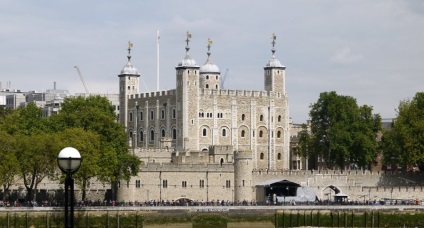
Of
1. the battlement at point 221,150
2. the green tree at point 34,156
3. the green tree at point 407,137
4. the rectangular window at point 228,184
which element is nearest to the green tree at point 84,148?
the green tree at point 34,156

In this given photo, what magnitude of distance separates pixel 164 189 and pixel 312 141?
74.1 ft

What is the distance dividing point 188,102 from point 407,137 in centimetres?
2308

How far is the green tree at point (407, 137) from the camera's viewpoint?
105312 millimetres

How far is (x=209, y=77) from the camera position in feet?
395

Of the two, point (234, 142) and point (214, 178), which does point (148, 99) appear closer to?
Answer: point (234, 142)

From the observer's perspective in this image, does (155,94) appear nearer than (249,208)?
No

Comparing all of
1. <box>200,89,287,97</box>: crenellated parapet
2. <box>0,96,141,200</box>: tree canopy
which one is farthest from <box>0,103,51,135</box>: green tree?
<box>200,89,287,97</box>: crenellated parapet

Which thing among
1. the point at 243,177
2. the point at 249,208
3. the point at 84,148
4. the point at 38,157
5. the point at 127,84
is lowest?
the point at 249,208

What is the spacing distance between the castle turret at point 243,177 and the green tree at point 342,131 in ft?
46.2

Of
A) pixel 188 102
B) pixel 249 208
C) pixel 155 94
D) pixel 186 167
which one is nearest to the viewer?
pixel 249 208

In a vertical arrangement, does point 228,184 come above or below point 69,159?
below

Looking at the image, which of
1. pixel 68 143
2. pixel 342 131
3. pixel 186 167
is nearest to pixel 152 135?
pixel 342 131

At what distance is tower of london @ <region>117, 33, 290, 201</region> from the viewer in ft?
346

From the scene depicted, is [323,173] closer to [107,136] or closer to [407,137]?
[407,137]
